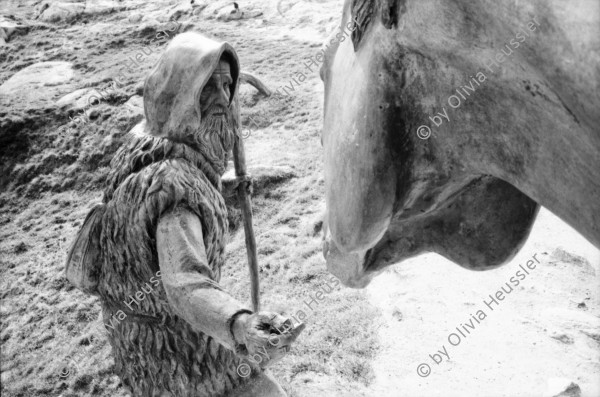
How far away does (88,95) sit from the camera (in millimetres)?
5664

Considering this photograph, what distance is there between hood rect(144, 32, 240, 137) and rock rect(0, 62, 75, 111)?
4.04 metres

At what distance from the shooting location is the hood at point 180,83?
6.10 ft

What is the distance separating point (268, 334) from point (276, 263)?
2.19m

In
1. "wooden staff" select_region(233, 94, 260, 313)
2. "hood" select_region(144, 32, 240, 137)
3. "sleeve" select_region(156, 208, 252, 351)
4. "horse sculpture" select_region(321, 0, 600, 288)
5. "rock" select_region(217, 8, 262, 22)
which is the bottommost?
"rock" select_region(217, 8, 262, 22)

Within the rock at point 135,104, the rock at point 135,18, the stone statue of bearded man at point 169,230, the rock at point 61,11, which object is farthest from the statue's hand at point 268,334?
the rock at point 61,11

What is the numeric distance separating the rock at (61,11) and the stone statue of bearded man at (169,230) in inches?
238

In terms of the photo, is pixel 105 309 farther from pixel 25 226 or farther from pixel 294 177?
pixel 25 226

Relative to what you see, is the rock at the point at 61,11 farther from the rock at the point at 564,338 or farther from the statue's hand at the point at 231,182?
the rock at the point at 564,338

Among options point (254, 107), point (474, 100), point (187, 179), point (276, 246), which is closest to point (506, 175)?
point (474, 100)

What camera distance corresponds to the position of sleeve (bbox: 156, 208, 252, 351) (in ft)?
5.26

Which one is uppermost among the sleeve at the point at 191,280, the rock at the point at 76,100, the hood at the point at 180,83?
the hood at the point at 180,83

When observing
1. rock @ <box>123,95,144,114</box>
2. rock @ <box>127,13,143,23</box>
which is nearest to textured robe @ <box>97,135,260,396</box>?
rock @ <box>123,95,144,114</box>

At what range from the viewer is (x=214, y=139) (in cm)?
197

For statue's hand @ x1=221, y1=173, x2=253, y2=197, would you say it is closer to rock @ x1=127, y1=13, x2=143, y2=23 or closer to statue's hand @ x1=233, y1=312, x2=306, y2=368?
statue's hand @ x1=233, y1=312, x2=306, y2=368
